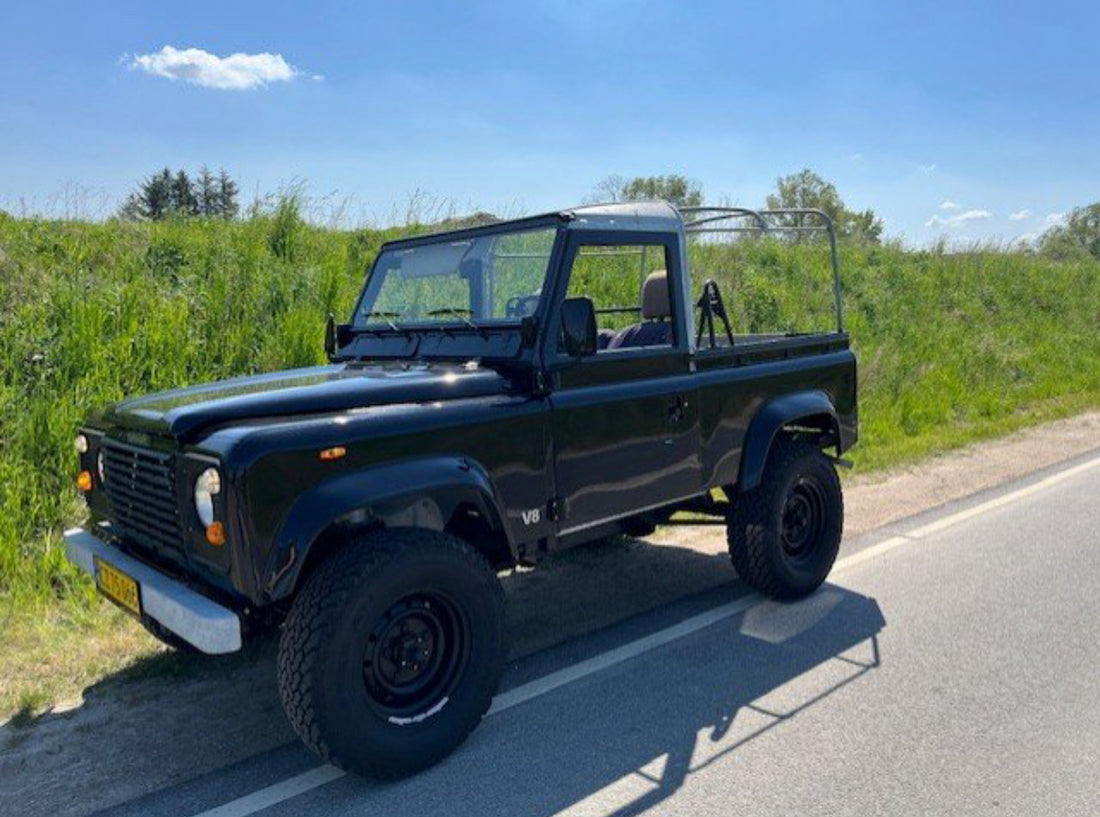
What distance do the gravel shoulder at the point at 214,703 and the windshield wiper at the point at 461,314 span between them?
1598mm

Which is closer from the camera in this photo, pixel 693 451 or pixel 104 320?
pixel 693 451

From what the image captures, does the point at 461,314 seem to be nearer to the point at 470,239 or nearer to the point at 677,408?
the point at 470,239

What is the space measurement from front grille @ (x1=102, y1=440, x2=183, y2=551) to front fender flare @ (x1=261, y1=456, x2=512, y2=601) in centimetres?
49

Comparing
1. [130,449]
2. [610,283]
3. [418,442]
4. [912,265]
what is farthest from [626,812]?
[912,265]

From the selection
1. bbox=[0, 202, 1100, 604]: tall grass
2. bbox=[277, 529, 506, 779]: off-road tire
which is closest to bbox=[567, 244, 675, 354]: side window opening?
bbox=[0, 202, 1100, 604]: tall grass

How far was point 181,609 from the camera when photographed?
3006 mm

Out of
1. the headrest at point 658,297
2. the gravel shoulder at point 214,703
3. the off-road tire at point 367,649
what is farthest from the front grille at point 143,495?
the headrest at point 658,297

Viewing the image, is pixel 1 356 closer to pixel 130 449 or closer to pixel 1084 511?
pixel 130 449

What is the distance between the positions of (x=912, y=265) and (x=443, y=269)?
58.1 ft

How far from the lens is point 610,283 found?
5996 millimetres

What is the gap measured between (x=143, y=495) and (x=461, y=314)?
1.60 m

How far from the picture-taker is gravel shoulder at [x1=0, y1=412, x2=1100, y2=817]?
3.24 metres

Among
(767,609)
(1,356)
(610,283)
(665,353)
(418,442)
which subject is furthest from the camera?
(1,356)

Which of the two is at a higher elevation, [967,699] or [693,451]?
[693,451]
